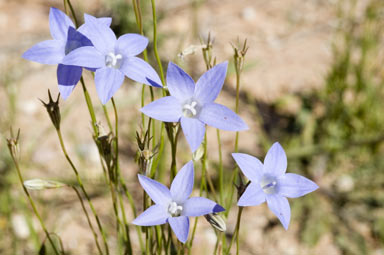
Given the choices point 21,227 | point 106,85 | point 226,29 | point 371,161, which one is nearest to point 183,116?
point 106,85

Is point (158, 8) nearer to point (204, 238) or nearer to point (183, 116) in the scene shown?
point (204, 238)

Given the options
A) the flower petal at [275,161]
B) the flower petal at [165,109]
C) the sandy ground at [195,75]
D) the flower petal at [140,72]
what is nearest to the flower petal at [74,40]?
the flower petal at [140,72]

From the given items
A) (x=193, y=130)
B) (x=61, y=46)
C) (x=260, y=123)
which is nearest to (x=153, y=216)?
(x=193, y=130)

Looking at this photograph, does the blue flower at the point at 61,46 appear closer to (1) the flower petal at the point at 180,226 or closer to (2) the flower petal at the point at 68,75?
(2) the flower petal at the point at 68,75

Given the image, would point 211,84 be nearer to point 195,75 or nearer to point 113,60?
point 113,60

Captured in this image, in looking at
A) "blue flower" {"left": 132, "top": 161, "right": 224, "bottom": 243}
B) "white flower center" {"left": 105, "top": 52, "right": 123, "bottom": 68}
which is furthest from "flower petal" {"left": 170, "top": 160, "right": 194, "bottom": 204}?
"white flower center" {"left": 105, "top": 52, "right": 123, "bottom": 68}
